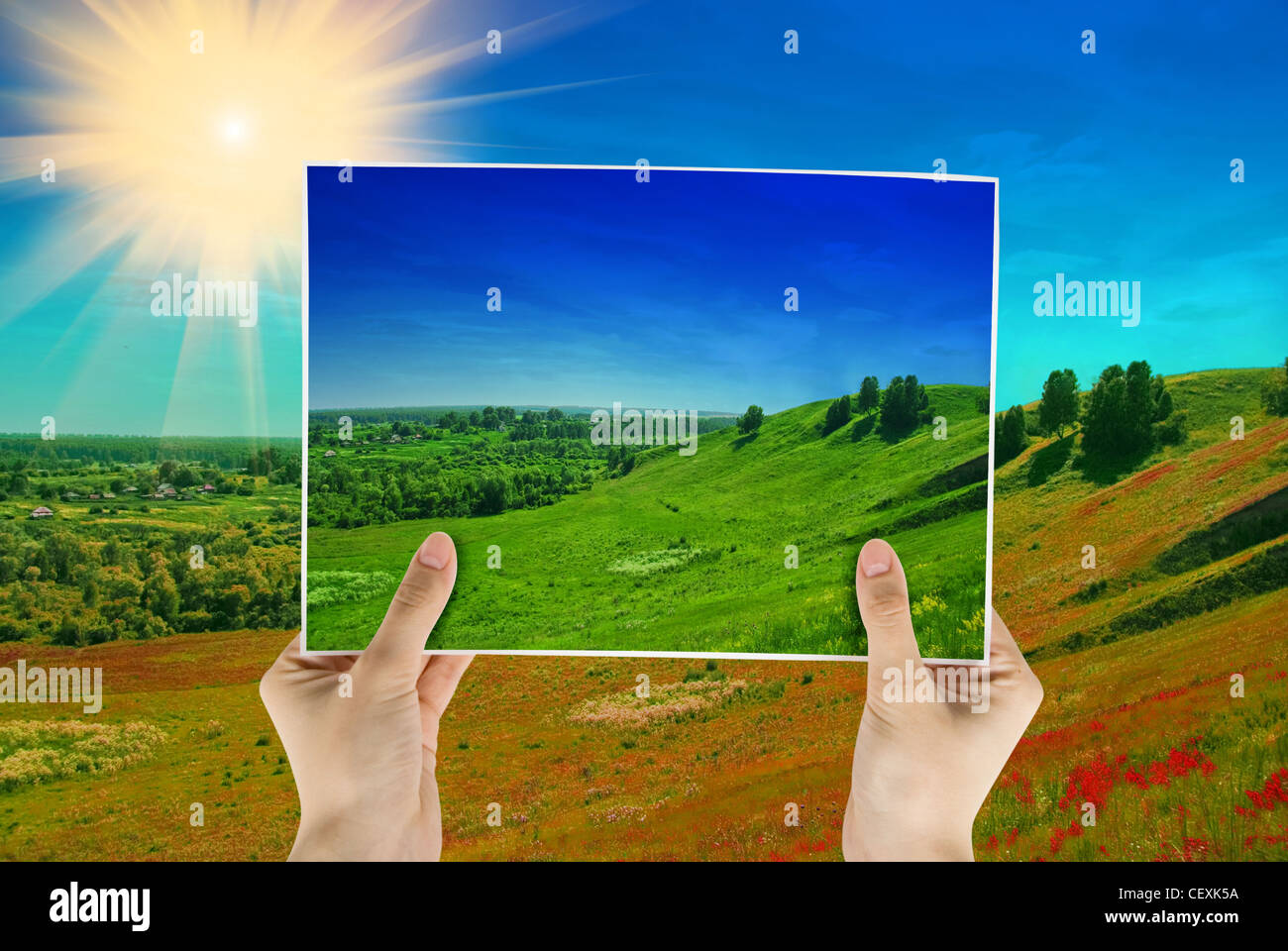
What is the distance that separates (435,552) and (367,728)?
1.31 m

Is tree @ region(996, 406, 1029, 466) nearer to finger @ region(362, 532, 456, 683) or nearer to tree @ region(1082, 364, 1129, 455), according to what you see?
tree @ region(1082, 364, 1129, 455)

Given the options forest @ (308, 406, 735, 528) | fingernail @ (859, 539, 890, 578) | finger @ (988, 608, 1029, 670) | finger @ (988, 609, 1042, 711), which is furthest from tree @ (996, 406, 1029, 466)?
forest @ (308, 406, 735, 528)

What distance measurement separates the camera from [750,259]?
519cm

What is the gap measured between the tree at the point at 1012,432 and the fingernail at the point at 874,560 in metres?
22.5

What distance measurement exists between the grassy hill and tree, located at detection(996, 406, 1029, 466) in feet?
73.1

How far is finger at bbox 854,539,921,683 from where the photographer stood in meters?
4.88

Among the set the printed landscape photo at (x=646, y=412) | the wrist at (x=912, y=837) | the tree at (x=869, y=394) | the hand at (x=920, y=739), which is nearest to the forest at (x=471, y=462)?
the printed landscape photo at (x=646, y=412)

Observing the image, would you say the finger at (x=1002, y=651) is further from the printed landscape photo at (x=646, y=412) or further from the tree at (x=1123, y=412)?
the tree at (x=1123, y=412)

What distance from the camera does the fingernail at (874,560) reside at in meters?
4.91

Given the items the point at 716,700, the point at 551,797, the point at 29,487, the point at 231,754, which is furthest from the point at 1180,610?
the point at 29,487

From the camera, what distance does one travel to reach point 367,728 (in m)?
5.28

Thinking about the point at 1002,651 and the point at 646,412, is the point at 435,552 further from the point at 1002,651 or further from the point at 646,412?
the point at 1002,651

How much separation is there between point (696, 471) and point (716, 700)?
10.9m

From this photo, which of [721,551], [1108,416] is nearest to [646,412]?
[721,551]
